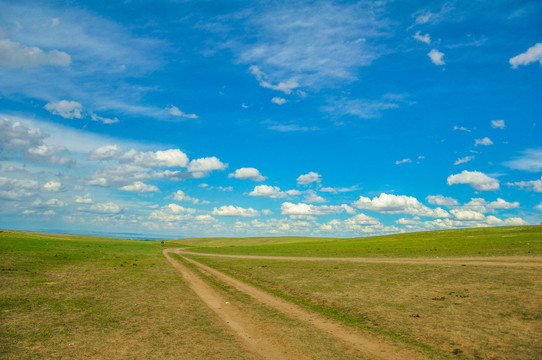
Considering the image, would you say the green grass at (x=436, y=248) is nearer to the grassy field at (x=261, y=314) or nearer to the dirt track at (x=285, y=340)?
the grassy field at (x=261, y=314)

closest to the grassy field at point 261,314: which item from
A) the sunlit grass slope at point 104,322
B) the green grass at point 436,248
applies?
the sunlit grass slope at point 104,322

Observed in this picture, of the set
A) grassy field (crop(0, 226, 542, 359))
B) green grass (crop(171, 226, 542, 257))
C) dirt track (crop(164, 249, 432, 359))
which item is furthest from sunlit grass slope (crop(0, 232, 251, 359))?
green grass (crop(171, 226, 542, 257))

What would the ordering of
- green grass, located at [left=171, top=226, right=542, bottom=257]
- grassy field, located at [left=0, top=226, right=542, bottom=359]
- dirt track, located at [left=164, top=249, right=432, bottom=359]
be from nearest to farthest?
1. dirt track, located at [left=164, top=249, right=432, bottom=359]
2. grassy field, located at [left=0, top=226, right=542, bottom=359]
3. green grass, located at [left=171, top=226, right=542, bottom=257]

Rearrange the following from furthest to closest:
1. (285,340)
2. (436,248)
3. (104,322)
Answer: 1. (436,248)
2. (104,322)
3. (285,340)

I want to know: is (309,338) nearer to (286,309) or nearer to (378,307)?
(286,309)

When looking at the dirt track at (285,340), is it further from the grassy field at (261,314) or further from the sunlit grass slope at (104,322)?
the sunlit grass slope at (104,322)

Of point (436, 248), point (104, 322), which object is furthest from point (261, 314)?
point (436, 248)

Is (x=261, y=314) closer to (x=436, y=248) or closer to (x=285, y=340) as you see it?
(x=285, y=340)

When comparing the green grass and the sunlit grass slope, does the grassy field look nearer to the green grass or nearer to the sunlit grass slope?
the sunlit grass slope

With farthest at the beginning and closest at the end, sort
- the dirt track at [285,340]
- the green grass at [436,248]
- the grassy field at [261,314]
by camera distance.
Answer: the green grass at [436,248]
the grassy field at [261,314]
the dirt track at [285,340]

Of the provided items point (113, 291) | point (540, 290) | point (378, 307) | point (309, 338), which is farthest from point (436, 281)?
point (113, 291)

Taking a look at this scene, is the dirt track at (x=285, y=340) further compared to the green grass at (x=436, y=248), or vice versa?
the green grass at (x=436, y=248)

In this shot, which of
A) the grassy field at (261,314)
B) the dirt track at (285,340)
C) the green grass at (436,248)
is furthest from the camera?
the green grass at (436,248)

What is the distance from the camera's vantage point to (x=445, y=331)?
43.3 feet
